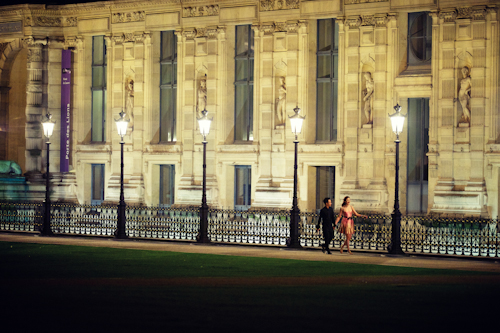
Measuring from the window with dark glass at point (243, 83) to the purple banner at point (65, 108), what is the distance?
10.2m

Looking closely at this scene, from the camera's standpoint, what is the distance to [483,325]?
1436 centimetres

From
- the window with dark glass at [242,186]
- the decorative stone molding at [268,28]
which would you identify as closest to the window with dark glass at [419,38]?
the decorative stone molding at [268,28]

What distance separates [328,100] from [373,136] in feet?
11.7

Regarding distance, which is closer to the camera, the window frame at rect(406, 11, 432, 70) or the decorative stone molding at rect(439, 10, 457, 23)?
the decorative stone molding at rect(439, 10, 457, 23)

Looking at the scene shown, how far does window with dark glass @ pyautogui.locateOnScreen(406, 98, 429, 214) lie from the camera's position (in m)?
37.5

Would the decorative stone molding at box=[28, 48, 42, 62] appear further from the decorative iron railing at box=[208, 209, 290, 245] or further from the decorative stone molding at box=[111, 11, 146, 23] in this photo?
the decorative iron railing at box=[208, 209, 290, 245]

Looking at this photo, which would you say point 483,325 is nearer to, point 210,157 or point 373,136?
point 373,136

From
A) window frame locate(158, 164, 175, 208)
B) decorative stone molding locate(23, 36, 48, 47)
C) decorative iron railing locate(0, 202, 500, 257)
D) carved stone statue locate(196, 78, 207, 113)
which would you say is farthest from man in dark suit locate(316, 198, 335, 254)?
decorative stone molding locate(23, 36, 48, 47)

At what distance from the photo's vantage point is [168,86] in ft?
144

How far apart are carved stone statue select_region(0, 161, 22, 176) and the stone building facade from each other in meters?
1.17

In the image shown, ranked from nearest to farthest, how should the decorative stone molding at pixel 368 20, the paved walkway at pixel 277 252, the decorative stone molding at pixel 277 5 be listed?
1. the paved walkway at pixel 277 252
2. the decorative stone molding at pixel 368 20
3. the decorative stone molding at pixel 277 5

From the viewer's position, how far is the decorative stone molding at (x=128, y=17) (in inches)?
1720

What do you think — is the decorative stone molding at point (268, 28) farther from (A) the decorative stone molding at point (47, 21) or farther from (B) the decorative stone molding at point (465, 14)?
(A) the decorative stone molding at point (47, 21)

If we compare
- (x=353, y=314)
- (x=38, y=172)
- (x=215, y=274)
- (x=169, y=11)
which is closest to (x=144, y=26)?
(x=169, y=11)
